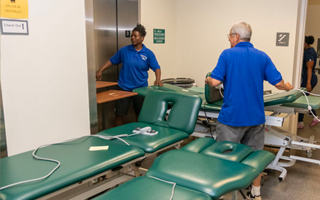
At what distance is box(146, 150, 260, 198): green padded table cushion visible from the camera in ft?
5.13

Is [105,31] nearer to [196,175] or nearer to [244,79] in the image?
[244,79]

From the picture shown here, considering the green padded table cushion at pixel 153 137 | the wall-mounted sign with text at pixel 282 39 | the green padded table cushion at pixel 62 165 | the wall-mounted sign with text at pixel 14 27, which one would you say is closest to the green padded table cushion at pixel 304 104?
the wall-mounted sign with text at pixel 282 39

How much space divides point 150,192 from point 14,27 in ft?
4.89

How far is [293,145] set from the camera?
11.1ft

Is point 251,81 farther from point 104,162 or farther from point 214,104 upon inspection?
point 104,162

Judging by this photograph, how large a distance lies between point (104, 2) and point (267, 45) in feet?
7.89

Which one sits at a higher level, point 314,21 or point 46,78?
point 314,21

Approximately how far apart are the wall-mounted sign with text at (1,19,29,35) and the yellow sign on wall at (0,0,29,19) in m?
0.03

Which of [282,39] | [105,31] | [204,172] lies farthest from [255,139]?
[105,31]

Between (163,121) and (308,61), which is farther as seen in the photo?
(308,61)

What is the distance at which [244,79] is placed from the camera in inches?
99.8

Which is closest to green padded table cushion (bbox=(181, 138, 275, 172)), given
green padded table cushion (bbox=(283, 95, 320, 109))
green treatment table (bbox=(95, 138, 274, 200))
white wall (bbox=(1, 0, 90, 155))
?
green treatment table (bbox=(95, 138, 274, 200))

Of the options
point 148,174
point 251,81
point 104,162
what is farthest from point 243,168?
point 251,81

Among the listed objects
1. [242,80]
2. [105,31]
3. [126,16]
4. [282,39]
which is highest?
Answer: [126,16]
